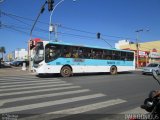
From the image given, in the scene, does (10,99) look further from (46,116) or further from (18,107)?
(46,116)

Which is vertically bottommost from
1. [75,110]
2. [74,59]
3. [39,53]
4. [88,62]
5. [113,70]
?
[75,110]

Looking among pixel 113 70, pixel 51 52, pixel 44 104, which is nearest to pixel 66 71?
pixel 51 52

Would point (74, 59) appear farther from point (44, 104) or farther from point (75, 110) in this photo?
point (75, 110)

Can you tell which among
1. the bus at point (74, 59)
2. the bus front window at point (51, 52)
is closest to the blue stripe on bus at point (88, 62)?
the bus at point (74, 59)

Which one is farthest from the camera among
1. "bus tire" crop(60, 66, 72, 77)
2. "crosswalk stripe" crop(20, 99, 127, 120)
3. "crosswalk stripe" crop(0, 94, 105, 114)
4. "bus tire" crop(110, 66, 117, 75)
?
"bus tire" crop(110, 66, 117, 75)

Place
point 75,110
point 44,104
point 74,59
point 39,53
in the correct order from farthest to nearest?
1. point 74,59
2. point 39,53
3. point 44,104
4. point 75,110

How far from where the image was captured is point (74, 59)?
22.7m

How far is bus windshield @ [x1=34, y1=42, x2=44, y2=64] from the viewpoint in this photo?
2077 centimetres

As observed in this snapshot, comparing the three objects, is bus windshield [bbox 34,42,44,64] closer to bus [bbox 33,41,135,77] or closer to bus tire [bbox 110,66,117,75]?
bus [bbox 33,41,135,77]

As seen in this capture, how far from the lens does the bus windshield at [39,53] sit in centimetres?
2077

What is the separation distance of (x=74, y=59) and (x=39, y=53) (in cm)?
327

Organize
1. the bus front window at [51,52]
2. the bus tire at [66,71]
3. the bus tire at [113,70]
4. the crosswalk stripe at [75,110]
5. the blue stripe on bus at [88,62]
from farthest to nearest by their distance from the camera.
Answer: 1. the bus tire at [113,70]
2. the bus tire at [66,71]
3. the blue stripe on bus at [88,62]
4. the bus front window at [51,52]
5. the crosswalk stripe at [75,110]

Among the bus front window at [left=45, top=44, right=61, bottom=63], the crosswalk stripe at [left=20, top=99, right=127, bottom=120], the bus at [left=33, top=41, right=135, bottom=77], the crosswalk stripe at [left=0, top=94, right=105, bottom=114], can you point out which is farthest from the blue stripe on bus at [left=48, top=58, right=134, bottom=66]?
the crosswalk stripe at [left=20, top=99, right=127, bottom=120]

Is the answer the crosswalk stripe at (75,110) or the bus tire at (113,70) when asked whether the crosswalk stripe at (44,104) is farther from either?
the bus tire at (113,70)
